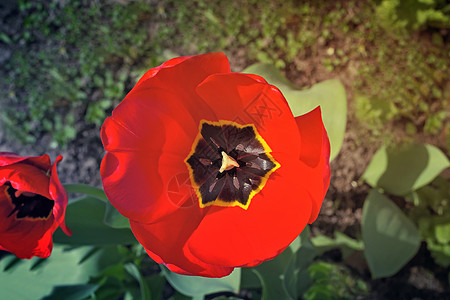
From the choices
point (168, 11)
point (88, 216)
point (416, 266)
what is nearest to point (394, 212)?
point (416, 266)

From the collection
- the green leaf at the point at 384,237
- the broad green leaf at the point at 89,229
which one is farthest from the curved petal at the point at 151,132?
the green leaf at the point at 384,237

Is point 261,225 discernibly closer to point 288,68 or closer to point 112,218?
point 112,218

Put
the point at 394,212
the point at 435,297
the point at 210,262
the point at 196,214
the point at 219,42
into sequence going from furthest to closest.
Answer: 1. the point at 219,42
2. the point at 435,297
3. the point at 394,212
4. the point at 196,214
5. the point at 210,262

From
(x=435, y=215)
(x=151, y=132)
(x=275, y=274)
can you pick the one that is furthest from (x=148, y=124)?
(x=435, y=215)

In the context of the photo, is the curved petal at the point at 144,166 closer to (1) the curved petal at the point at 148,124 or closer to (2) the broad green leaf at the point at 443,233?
(1) the curved petal at the point at 148,124

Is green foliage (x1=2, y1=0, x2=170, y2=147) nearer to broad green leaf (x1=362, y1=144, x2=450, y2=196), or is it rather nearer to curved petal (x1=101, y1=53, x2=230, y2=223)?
broad green leaf (x1=362, y1=144, x2=450, y2=196)

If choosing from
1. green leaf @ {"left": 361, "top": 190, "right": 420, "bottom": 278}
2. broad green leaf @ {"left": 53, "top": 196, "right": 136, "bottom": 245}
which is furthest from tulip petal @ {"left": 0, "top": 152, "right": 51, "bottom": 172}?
green leaf @ {"left": 361, "top": 190, "right": 420, "bottom": 278}

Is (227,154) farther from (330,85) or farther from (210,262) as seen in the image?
(330,85)
